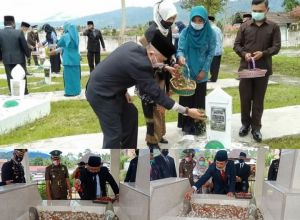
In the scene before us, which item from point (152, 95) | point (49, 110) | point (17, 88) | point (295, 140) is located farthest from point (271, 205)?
point (17, 88)

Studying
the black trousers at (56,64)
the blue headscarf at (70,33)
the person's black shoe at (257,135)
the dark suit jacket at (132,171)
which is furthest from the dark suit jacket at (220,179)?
the black trousers at (56,64)

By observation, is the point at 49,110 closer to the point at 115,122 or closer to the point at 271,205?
the point at 115,122

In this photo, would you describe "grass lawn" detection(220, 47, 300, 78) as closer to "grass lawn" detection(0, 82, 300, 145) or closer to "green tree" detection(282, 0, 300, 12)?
"grass lawn" detection(0, 82, 300, 145)

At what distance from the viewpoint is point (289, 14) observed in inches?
66.5

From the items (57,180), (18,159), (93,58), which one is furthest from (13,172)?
(93,58)

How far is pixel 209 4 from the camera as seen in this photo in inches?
67.6

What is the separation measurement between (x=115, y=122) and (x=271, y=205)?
0.59 m

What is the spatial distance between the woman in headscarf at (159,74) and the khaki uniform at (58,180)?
380mm

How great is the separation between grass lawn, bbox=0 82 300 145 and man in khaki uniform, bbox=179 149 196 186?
36 centimetres

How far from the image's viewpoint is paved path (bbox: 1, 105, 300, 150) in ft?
6.16

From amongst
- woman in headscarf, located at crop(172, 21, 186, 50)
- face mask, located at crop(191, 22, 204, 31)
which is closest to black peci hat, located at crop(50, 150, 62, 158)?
woman in headscarf, located at crop(172, 21, 186, 50)

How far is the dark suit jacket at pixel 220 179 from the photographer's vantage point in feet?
5.60

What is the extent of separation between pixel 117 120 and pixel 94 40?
0.96 feet

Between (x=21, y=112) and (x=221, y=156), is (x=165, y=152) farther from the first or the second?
(x=21, y=112)
